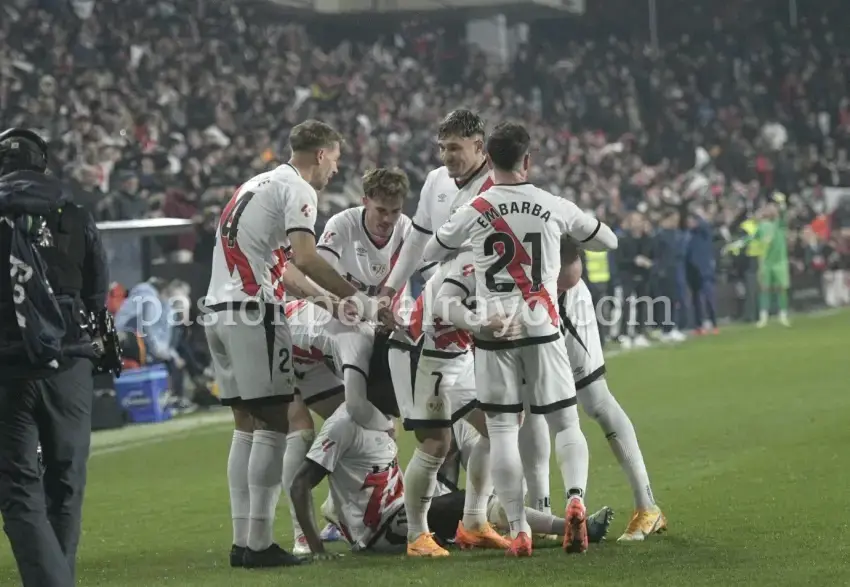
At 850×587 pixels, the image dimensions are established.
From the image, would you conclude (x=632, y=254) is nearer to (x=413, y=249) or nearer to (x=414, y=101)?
(x=414, y=101)

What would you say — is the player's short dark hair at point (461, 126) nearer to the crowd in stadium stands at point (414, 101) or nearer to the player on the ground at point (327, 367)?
the player on the ground at point (327, 367)

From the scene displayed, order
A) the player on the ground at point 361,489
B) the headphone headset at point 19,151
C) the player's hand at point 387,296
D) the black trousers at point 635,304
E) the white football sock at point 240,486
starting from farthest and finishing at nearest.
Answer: the black trousers at point 635,304 < the player's hand at point 387,296 < the player on the ground at point 361,489 < the white football sock at point 240,486 < the headphone headset at point 19,151

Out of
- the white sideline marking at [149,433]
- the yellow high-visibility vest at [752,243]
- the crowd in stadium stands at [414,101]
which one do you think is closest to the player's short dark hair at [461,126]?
the white sideline marking at [149,433]

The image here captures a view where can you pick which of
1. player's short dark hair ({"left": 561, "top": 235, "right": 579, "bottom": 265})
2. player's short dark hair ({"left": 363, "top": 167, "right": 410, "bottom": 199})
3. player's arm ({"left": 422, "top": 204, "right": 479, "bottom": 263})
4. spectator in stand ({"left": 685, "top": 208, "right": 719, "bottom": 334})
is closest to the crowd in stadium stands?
spectator in stand ({"left": 685, "top": 208, "right": 719, "bottom": 334})

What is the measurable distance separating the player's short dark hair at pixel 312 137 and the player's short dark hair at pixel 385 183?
581 millimetres

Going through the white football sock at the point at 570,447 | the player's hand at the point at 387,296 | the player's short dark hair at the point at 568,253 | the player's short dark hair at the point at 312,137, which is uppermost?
the player's short dark hair at the point at 312,137

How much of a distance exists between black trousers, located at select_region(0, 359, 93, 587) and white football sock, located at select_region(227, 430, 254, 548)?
150 centimetres

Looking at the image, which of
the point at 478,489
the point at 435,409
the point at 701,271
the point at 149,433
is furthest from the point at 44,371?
the point at 701,271

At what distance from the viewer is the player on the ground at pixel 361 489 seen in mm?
7391

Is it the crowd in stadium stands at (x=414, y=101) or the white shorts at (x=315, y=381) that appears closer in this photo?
the white shorts at (x=315, y=381)

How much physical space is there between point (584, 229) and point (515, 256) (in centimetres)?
37

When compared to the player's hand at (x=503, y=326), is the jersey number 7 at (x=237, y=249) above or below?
above

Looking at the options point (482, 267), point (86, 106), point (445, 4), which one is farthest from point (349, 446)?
point (445, 4)

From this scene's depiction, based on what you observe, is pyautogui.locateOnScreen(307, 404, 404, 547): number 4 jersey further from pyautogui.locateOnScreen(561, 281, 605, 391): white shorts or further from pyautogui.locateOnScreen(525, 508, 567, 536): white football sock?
pyautogui.locateOnScreen(561, 281, 605, 391): white shorts
